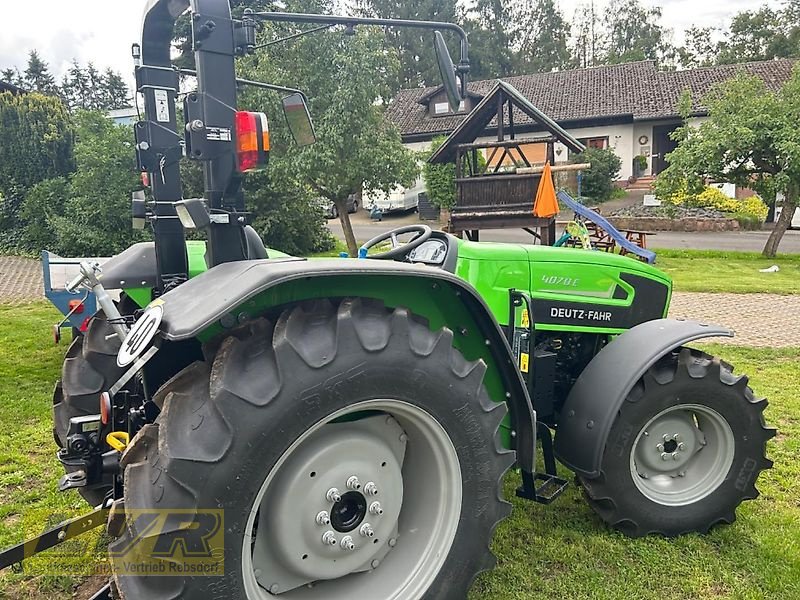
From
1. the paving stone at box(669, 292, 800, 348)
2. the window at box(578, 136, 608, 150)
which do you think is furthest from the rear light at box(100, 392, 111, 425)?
the window at box(578, 136, 608, 150)

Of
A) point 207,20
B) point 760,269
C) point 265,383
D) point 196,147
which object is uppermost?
point 207,20

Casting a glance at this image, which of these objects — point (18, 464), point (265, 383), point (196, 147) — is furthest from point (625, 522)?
point (18, 464)

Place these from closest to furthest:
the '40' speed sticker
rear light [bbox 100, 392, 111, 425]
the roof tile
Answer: the '40' speed sticker, rear light [bbox 100, 392, 111, 425], the roof tile

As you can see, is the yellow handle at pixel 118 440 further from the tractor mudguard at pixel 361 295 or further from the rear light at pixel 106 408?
the tractor mudguard at pixel 361 295

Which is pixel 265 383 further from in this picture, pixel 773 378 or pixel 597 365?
pixel 773 378

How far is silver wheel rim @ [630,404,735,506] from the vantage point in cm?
303

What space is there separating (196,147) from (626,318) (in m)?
2.21

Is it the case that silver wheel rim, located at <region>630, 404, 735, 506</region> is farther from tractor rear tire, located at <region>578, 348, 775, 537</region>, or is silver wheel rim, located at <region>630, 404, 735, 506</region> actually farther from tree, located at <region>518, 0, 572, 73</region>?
tree, located at <region>518, 0, 572, 73</region>

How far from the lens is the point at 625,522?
2.94 m

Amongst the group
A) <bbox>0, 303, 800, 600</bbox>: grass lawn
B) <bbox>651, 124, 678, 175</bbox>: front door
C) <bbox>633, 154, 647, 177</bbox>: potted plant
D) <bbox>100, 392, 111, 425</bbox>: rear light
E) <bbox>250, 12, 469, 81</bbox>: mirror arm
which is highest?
<bbox>651, 124, 678, 175</bbox>: front door

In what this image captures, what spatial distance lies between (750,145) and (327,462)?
1538cm

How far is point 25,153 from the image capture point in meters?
16.8

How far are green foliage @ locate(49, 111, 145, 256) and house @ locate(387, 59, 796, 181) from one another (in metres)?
16.3

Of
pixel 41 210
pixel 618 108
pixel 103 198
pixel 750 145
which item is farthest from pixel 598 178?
pixel 41 210
